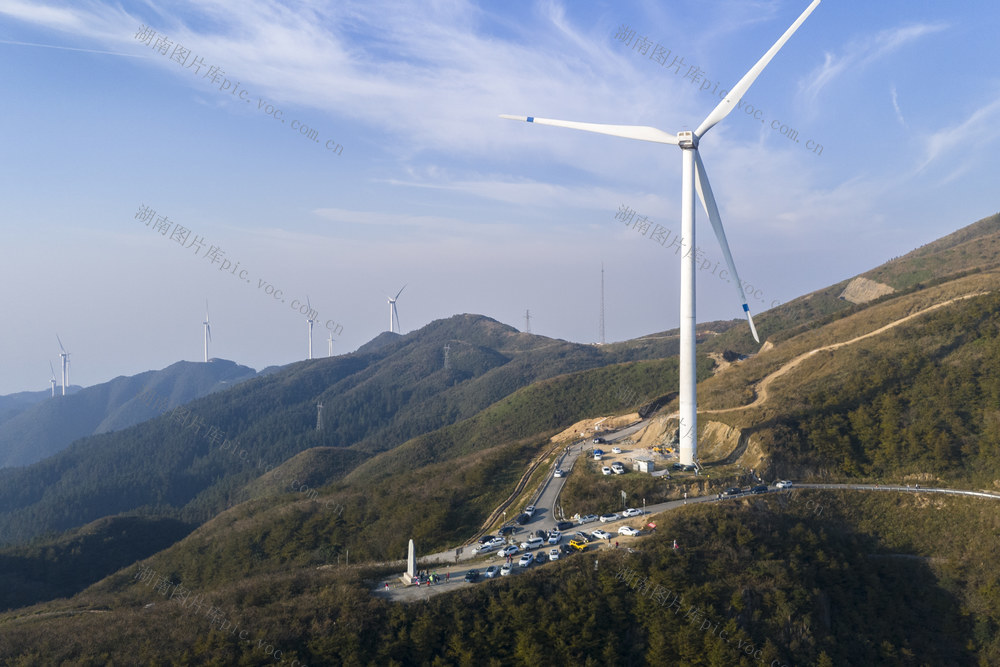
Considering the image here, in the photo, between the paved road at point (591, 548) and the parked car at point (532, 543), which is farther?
the parked car at point (532, 543)

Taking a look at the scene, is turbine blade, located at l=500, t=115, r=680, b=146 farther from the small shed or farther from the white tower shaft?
the small shed

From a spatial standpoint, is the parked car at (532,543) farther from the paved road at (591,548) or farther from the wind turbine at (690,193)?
the wind turbine at (690,193)

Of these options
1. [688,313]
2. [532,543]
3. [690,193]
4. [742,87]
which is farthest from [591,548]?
[742,87]

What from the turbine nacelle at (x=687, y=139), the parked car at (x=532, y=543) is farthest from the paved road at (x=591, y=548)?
the turbine nacelle at (x=687, y=139)

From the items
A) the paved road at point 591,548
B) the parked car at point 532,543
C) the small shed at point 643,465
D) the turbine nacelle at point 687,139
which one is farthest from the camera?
the small shed at point 643,465

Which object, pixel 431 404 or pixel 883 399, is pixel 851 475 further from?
pixel 431 404

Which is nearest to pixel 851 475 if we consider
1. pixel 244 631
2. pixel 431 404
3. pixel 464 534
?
pixel 464 534

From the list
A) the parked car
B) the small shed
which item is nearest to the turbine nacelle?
the small shed
